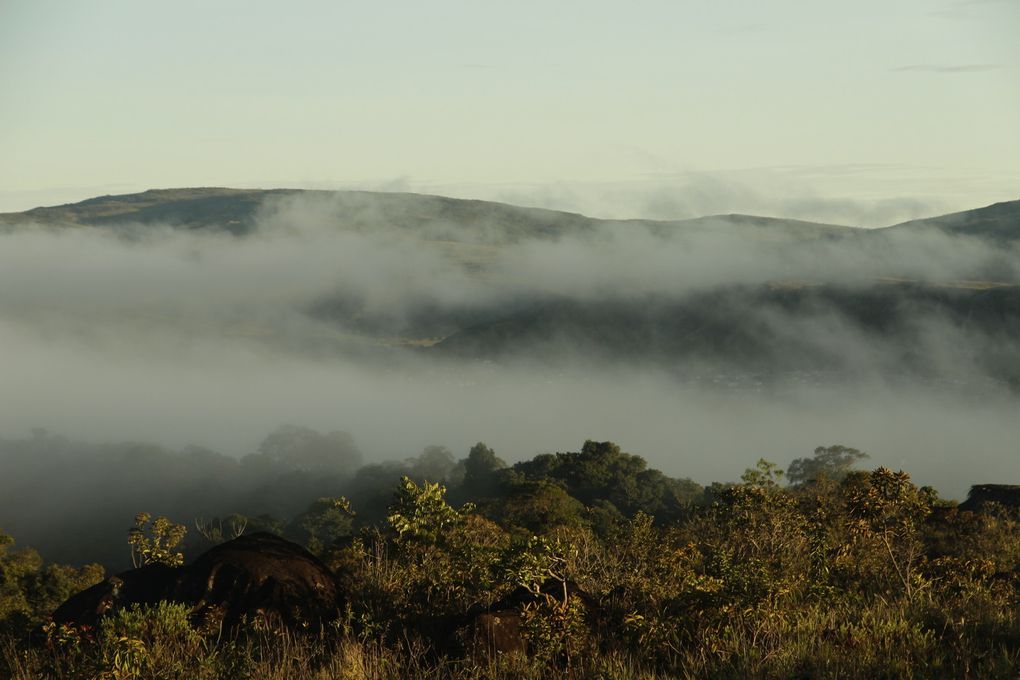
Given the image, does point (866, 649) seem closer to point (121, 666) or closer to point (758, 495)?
point (121, 666)

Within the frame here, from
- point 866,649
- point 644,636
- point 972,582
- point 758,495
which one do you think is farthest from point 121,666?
point 758,495

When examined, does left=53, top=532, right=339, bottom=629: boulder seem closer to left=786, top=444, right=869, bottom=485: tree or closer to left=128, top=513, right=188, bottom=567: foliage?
left=128, top=513, right=188, bottom=567: foliage

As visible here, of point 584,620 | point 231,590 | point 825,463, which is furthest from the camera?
point 825,463

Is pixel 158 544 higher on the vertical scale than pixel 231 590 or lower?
lower

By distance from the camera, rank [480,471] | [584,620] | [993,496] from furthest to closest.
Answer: [480,471], [993,496], [584,620]

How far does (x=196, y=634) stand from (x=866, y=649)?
10.4m

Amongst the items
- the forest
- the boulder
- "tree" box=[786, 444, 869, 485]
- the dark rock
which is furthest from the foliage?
"tree" box=[786, 444, 869, 485]

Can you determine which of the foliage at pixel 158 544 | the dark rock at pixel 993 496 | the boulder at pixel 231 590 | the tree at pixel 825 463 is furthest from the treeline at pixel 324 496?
the boulder at pixel 231 590

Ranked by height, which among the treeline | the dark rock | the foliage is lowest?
the treeline

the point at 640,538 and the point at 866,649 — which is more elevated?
the point at 866,649

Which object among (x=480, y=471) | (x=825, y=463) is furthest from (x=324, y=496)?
(x=825, y=463)

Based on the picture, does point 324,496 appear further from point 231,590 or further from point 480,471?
point 231,590

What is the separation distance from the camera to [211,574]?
19.0 metres

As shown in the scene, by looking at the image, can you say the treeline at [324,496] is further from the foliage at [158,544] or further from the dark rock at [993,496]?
the foliage at [158,544]
